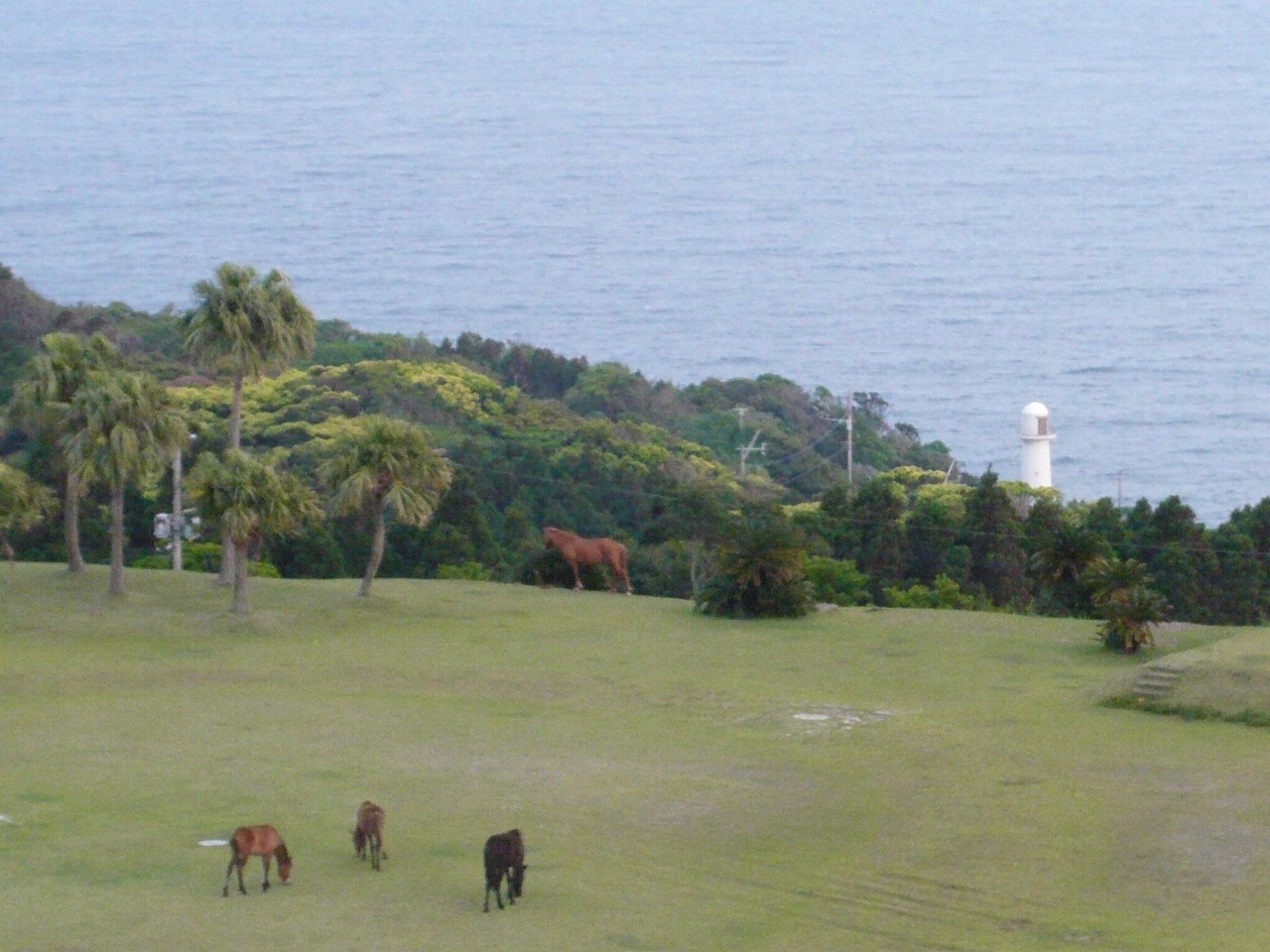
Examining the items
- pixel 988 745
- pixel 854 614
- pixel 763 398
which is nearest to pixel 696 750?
pixel 988 745

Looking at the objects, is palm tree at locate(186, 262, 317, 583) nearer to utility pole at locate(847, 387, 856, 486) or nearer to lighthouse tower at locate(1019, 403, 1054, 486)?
lighthouse tower at locate(1019, 403, 1054, 486)

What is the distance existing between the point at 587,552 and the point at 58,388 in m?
13.1

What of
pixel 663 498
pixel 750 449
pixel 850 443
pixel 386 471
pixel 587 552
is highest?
pixel 850 443

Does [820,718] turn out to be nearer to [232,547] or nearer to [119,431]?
[119,431]

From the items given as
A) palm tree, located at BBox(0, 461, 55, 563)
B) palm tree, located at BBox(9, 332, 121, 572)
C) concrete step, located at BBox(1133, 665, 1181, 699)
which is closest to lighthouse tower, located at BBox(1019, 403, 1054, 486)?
palm tree, located at BBox(9, 332, 121, 572)

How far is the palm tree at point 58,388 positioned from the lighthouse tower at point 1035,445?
57408 millimetres

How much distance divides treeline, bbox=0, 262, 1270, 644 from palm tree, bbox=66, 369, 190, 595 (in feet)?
4.24

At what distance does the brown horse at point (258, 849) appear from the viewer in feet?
88.6

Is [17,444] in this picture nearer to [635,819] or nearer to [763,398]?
[763,398]

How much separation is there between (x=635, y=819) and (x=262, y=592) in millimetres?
20944

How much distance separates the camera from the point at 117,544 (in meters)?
49.2

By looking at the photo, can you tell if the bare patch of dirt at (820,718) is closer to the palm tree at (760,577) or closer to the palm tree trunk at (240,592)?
the palm tree at (760,577)

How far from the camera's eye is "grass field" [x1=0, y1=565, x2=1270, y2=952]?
26672 millimetres

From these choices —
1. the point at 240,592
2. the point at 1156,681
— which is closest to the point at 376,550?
the point at 240,592
